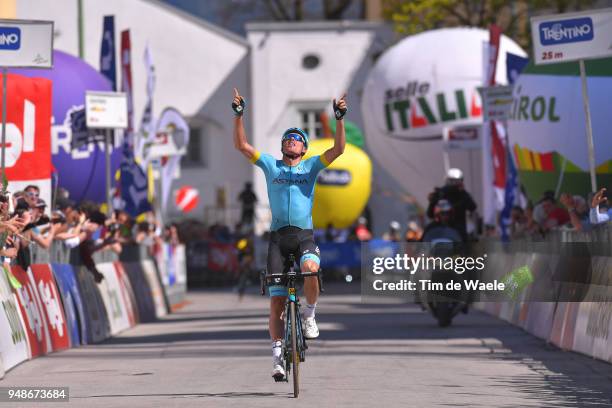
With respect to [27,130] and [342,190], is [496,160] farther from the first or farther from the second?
[342,190]

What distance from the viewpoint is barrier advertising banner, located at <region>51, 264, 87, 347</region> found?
61.6 feet

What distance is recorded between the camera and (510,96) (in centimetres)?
2688

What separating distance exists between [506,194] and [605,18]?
8606 mm

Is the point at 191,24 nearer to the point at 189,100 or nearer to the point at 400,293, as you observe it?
the point at 189,100

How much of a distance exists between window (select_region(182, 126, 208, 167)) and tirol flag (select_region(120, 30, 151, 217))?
31.0m

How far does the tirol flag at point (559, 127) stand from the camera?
22.1 m

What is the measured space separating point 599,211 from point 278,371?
21.2 feet

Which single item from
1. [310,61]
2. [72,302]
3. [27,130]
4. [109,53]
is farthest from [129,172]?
[310,61]

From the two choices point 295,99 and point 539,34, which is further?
point 295,99

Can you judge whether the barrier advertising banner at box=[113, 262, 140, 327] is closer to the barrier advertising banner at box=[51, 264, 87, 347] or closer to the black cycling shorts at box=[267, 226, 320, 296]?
the barrier advertising banner at box=[51, 264, 87, 347]

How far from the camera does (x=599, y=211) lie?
17.4 m

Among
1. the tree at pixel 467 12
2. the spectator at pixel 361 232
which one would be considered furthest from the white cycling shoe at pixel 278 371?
the tree at pixel 467 12

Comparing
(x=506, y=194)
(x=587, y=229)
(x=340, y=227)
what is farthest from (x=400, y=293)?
(x=340, y=227)

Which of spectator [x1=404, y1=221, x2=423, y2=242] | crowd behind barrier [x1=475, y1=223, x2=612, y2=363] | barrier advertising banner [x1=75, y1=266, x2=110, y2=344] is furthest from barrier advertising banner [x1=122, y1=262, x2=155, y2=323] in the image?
crowd behind barrier [x1=475, y1=223, x2=612, y2=363]
